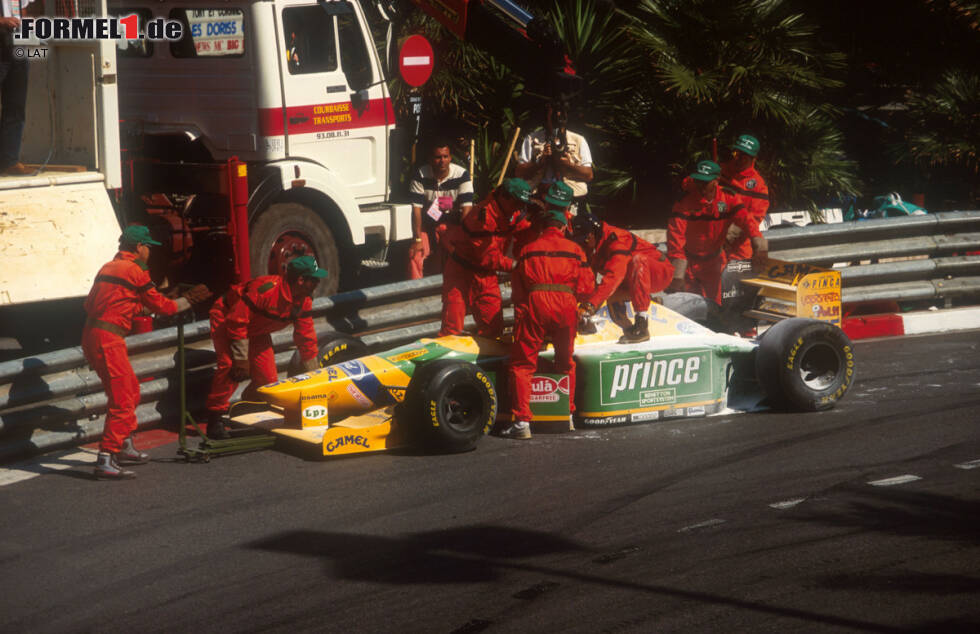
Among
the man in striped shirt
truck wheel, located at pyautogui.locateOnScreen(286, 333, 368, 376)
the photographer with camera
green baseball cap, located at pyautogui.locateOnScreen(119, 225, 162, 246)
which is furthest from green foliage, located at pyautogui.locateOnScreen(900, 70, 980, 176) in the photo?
green baseball cap, located at pyautogui.locateOnScreen(119, 225, 162, 246)

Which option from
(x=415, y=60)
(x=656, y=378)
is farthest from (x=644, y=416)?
(x=415, y=60)

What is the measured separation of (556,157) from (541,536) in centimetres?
486

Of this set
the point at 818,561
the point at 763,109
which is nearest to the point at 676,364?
the point at 818,561

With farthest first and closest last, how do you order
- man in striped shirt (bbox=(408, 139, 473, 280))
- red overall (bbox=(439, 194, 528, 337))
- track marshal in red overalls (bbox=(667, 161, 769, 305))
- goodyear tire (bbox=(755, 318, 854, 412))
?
man in striped shirt (bbox=(408, 139, 473, 280)) → track marshal in red overalls (bbox=(667, 161, 769, 305)) → red overall (bbox=(439, 194, 528, 337)) → goodyear tire (bbox=(755, 318, 854, 412))

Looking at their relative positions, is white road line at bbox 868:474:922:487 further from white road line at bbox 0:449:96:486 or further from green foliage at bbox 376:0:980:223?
green foliage at bbox 376:0:980:223

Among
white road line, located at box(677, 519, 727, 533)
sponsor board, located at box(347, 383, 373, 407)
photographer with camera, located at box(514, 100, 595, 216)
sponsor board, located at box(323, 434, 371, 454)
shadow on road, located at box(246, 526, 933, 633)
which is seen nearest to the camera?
shadow on road, located at box(246, 526, 933, 633)

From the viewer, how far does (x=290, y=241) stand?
1111 cm

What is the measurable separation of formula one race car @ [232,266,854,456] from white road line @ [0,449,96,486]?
3.34 feet

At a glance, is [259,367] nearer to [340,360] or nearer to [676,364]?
[340,360]

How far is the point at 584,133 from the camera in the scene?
13797 mm

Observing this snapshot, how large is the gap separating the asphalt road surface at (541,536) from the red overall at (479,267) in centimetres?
118

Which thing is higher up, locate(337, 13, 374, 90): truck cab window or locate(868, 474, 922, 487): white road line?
locate(337, 13, 374, 90): truck cab window

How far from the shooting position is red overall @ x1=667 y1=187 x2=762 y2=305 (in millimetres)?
10781

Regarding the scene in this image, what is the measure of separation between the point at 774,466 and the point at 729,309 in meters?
2.85
